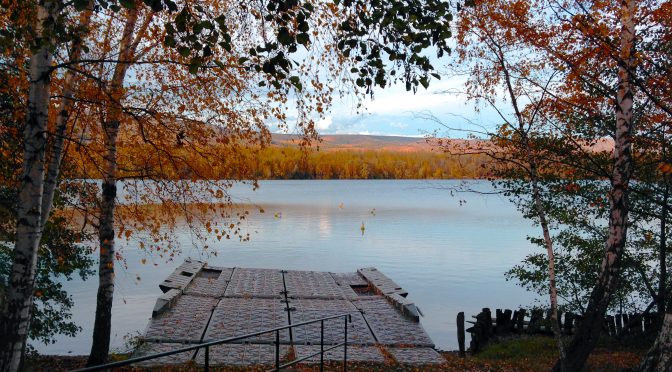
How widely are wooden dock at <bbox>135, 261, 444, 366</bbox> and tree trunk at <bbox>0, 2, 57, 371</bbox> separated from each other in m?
6.03

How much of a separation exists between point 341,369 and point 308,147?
438 centimetres

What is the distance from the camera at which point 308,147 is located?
10.9 meters

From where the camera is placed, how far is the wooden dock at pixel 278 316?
1273cm

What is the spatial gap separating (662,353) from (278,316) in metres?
10.3

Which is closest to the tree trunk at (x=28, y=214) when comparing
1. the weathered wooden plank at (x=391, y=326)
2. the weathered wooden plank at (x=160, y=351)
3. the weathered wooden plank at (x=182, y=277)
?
the weathered wooden plank at (x=160, y=351)

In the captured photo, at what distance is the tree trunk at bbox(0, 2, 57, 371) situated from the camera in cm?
580

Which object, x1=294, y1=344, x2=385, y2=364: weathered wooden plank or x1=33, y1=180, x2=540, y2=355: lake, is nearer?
x1=294, y1=344, x2=385, y2=364: weathered wooden plank

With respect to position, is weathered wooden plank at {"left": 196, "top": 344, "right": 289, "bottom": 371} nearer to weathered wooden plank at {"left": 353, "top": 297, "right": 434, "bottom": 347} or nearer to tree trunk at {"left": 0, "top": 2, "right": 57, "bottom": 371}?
weathered wooden plank at {"left": 353, "top": 297, "right": 434, "bottom": 347}

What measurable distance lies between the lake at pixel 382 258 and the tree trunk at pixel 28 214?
13.3ft

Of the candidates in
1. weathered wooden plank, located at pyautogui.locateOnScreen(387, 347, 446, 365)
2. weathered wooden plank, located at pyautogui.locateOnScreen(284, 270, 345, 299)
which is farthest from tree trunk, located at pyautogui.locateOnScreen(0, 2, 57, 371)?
weathered wooden plank, located at pyautogui.locateOnScreen(284, 270, 345, 299)

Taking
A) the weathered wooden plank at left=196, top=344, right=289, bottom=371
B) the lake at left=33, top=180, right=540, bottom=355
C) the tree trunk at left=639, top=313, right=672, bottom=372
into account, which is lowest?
the lake at left=33, top=180, right=540, bottom=355

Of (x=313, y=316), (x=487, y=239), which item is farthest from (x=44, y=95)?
(x=487, y=239)

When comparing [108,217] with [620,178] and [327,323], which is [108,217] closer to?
[327,323]

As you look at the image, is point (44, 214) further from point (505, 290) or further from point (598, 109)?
point (505, 290)
